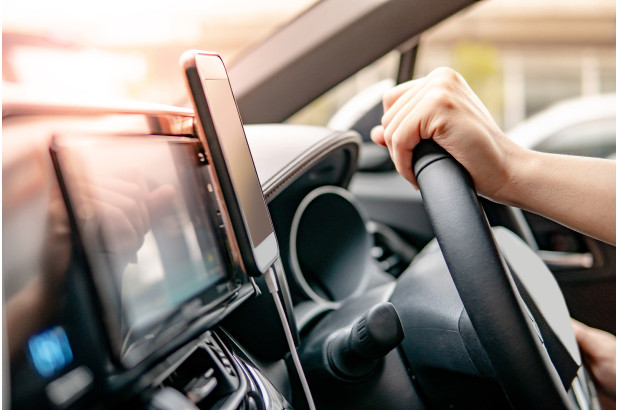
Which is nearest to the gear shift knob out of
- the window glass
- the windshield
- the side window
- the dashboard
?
the dashboard

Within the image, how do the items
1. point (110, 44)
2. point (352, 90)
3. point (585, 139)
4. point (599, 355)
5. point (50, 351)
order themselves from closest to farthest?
point (50, 351) < point (599, 355) < point (110, 44) < point (352, 90) < point (585, 139)

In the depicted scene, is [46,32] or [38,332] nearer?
[38,332]

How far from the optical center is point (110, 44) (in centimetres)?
149

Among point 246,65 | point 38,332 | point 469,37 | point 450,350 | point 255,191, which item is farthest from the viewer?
point 469,37

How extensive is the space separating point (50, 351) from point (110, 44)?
3.79 ft

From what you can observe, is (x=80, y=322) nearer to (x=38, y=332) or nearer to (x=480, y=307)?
(x=38, y=332)

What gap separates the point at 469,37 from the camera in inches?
224

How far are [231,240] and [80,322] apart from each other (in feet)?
0.77

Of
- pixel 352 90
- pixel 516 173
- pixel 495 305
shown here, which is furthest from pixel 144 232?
pixel 352 90

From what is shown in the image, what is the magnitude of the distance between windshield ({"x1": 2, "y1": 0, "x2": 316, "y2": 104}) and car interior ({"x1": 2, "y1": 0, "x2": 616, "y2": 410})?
0.28 ft

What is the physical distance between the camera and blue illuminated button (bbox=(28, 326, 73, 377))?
0.49 meters

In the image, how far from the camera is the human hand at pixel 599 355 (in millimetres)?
1146

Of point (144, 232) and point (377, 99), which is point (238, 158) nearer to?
point (144, 232)

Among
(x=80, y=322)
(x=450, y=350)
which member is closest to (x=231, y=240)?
(x=80, y=322)
